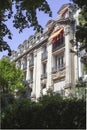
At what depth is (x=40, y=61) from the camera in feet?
169

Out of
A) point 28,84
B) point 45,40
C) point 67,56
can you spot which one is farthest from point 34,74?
point 67,56

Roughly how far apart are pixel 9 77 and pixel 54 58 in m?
6.88

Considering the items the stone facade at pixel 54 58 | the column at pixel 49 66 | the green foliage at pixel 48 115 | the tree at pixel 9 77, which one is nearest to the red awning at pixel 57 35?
the stone facade at pixel 54 58

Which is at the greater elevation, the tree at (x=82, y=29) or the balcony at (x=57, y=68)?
the tree at (x=82, y=29)

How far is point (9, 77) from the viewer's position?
4806 centimetres

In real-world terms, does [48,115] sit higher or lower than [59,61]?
lower

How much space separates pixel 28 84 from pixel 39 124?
39.5 meters

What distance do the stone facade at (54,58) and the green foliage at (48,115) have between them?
78.6 feet

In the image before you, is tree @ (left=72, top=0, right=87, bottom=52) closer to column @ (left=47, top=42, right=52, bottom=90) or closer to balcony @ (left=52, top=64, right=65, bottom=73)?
balcony @ (left=52, top=64, right=65, bottom=73)

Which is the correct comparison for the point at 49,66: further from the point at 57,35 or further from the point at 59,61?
the point at 57,35

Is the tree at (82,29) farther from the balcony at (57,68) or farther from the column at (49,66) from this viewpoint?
the column at (49,66)

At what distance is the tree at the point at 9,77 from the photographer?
46.7 meters

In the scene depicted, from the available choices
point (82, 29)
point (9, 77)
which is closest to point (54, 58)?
point (9, 77)

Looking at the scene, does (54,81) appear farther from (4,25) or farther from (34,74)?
(4,25)
